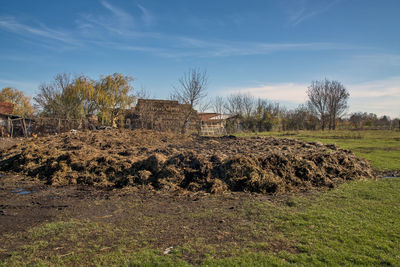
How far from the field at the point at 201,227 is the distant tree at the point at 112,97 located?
28.9 m

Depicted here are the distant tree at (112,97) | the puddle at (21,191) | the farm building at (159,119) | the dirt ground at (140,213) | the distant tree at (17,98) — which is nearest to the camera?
the dirt ground at (140,213)

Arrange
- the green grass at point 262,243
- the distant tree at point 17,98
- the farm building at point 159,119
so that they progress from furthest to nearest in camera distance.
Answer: the distant tree at point 17,98, the farm building at point 159,119, the green grass at point 262,243

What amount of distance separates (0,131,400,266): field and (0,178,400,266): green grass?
1 cm

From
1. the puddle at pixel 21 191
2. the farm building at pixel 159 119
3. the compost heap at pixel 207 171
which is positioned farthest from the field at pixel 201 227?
the farm building at pixel 159 119

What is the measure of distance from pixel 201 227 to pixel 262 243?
118cm

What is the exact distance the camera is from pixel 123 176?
7.94 meters

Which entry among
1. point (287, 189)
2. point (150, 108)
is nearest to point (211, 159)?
point (287, 189)

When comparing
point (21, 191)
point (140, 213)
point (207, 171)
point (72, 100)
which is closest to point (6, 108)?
point (72, 100)

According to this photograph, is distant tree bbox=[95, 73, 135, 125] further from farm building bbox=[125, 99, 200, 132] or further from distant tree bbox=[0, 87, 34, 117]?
distant tree bbox=[0, 87, 34, 117]

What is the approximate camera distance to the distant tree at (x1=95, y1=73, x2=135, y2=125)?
34.0 metres

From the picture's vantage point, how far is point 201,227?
4457mm

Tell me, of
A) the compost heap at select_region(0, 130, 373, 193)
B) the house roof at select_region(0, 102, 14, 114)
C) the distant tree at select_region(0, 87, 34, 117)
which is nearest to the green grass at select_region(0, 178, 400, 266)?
the compost heap at select_region(0, 130, 373, 193)

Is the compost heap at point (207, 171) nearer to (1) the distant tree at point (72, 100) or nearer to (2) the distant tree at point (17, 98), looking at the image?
(1) the distant tree at point (72, 100)

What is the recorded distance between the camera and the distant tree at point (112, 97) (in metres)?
34.0
